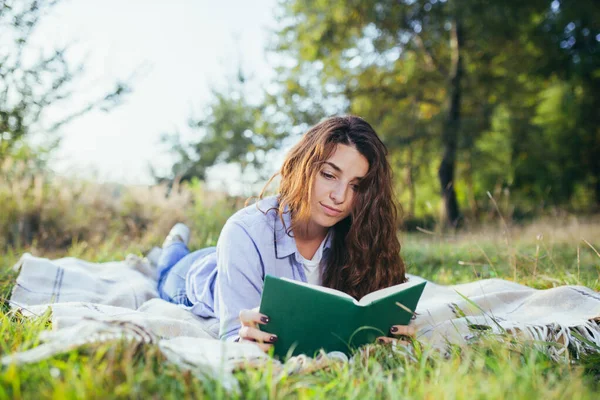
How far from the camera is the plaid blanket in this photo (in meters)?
1.46

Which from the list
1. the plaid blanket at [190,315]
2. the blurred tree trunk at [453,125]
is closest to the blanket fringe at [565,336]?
the plaid blanket at [190,315]

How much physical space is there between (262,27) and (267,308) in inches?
493

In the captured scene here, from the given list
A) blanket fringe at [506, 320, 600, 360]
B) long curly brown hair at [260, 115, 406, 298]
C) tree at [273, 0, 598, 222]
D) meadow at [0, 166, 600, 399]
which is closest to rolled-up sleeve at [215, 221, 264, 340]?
long curly brown hair at [260, 115, 406, 298]

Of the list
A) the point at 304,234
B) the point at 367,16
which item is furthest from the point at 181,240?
the point at 367,16

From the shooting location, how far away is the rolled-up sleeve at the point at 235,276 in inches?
79.1

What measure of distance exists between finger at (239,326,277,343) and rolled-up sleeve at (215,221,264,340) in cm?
21

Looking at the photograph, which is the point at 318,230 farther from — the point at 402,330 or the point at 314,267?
the point at 402,330

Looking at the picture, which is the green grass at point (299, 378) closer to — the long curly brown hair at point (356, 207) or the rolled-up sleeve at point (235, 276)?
the rolled-up sleeve at point (235, 276)

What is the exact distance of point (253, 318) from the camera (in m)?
1.74

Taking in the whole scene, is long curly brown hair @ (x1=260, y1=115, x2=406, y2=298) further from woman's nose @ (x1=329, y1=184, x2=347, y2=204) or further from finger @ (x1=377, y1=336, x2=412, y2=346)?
finger @ (x1=377, y1=336, x2=412, y2=346)

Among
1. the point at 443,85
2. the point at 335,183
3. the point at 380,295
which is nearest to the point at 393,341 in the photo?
the point at 380,295

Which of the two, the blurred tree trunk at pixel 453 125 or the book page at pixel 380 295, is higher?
the blurred tree trunk at pixel 453 125

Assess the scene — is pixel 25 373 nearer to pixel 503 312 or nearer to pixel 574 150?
pixel 503 312

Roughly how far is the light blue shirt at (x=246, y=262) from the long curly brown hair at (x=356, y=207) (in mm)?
83
